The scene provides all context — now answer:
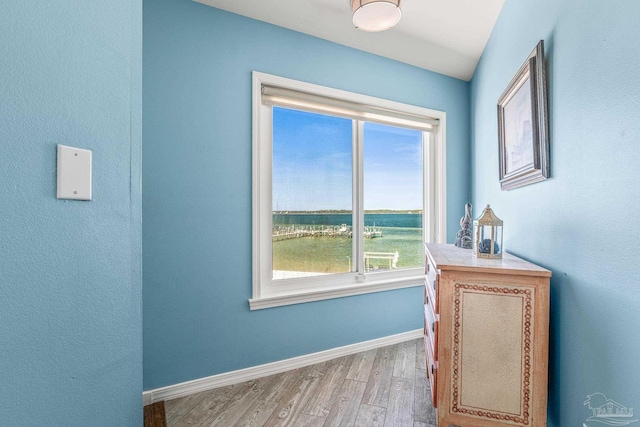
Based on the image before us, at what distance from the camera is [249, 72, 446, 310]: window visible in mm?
2146

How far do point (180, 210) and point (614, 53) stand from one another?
2.04 meters

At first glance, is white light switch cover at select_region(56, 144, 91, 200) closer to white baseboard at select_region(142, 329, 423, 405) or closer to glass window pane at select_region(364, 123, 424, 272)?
white baseboard at select_region(142, 329, 423, 405)

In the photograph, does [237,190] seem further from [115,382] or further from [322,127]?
[115,382]

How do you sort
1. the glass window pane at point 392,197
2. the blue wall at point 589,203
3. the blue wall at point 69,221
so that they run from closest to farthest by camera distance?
the blue wall at point 69,221 < the blue wall at point 589,203 < the glass window pane at point 392,197

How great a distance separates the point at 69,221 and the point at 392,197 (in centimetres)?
236

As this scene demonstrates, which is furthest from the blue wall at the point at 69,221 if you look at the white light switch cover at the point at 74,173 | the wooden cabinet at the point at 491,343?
the wooden cabinet at the point at 491,343

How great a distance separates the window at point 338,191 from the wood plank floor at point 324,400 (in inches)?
20.7

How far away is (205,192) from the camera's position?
1902 millimetres

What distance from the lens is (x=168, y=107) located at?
71.4 inches

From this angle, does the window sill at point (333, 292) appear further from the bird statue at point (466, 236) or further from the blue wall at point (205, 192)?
the bird statue at point (466, 236)

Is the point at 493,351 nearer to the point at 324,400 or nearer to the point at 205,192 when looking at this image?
the point at 324,400

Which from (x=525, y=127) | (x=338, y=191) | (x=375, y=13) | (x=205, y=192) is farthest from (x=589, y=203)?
(x=205, y=192)

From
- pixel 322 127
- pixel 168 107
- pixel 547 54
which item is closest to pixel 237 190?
pixel 168 107

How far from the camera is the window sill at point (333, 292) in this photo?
2.07m
